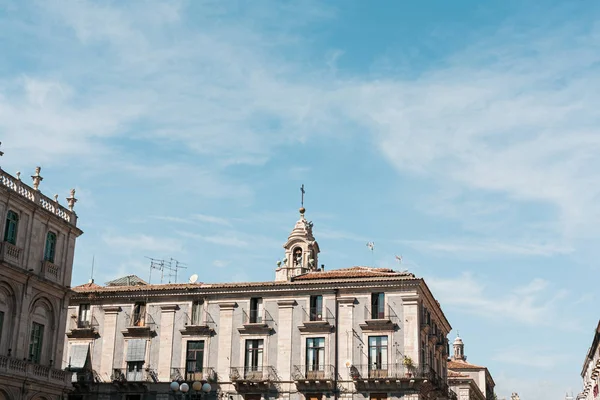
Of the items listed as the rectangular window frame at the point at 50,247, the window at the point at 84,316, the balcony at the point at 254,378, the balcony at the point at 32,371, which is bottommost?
the balcony at the point at 32,371

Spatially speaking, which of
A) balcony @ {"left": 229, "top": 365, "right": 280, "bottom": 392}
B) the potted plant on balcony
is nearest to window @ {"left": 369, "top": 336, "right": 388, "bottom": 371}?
the potted plant on balcony

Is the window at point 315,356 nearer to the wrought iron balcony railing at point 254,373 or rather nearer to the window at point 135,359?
the wrought iron balcony railing at point 254,373

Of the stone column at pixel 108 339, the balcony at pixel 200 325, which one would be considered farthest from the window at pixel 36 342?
the balcony at pixel 200 325

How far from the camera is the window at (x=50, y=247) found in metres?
48.9

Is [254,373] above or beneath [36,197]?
beneath

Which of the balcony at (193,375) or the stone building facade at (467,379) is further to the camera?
the stone building facade at (467,379)

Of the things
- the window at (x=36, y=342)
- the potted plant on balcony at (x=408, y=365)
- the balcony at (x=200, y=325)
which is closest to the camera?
the window at (x=36, y=342)

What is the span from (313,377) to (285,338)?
3.65m

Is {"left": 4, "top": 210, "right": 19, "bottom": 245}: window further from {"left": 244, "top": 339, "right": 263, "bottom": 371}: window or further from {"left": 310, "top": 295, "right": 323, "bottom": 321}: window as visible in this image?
{"left": 310, "top": 295, "right": 323, "bottom": 321}: window

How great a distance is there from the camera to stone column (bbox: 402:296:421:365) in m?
55.7

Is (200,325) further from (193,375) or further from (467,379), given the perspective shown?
(467,379)

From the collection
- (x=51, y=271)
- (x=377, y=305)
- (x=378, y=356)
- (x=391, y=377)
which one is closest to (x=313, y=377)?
(x=378, y=356)

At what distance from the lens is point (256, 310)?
60031 millimetres

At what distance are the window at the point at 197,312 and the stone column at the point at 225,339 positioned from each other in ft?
5.54
